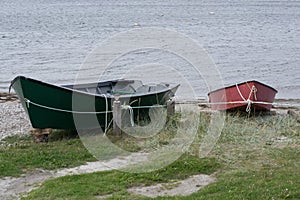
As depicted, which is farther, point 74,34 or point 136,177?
point 74,34

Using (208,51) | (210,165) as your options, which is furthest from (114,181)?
(208,51)

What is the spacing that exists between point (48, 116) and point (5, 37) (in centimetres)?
3795

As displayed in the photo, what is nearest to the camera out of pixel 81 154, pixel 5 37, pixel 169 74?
pixel 81 154

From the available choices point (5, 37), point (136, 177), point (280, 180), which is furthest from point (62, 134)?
point (5, 37)

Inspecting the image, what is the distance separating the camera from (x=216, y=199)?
23.6 ft

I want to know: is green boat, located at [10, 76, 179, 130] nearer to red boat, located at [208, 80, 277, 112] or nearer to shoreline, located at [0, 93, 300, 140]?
shoreline, located at [0, 93, 300, 140]

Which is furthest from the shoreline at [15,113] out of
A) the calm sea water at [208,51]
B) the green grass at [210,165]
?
the calm sea water at [208,51]

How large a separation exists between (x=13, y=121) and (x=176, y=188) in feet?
26.0

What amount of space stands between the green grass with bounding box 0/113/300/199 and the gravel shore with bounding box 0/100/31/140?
1002 millimetres

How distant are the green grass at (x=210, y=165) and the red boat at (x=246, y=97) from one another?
2.65 metres

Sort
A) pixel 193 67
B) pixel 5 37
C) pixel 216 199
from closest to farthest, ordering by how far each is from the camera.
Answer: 1. pixel 216 199
2. pixel 193 67
3. pixel 5 37

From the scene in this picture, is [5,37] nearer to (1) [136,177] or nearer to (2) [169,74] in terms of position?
(2) [169,74]

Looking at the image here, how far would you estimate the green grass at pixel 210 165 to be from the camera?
7582 mm

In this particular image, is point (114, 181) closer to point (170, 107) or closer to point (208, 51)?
point (170, 107)
